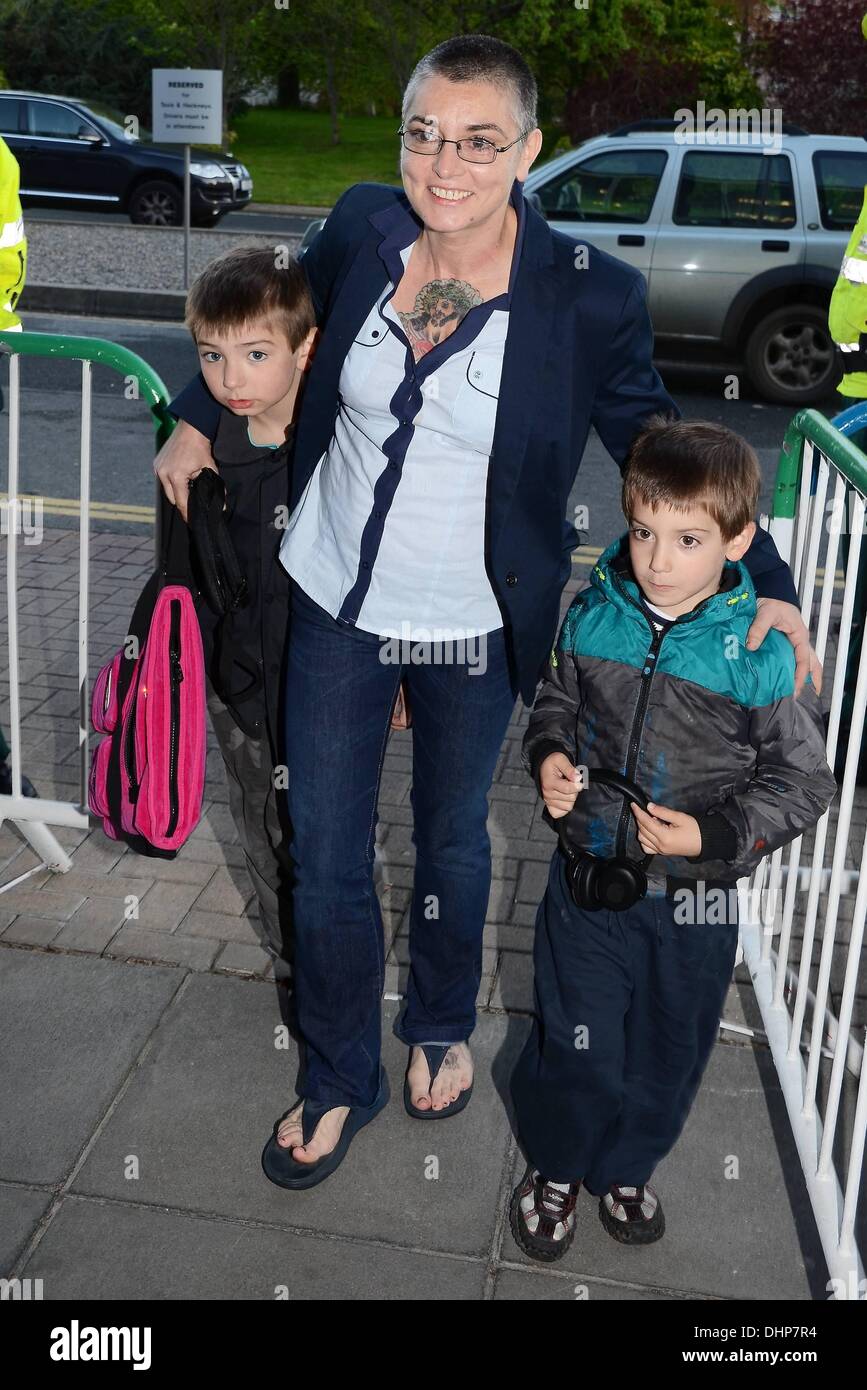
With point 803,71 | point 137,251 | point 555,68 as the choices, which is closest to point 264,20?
point 555,68

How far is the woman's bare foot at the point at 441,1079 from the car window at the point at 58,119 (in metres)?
20.9

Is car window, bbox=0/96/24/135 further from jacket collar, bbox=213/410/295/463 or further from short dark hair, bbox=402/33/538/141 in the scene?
short dark hair, bbox=402/33/538/141

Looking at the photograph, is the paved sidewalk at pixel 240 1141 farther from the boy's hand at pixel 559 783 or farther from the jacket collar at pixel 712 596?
the jacket collar at pixel 712 596

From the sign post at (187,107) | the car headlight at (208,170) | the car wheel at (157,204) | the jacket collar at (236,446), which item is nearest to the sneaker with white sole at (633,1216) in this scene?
the jacket collar at (236,446)

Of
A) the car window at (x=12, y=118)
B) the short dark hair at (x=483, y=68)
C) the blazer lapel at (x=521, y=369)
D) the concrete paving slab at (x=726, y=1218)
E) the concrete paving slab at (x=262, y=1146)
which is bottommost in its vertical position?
the concrete paving slab at (x=262, y=1146)

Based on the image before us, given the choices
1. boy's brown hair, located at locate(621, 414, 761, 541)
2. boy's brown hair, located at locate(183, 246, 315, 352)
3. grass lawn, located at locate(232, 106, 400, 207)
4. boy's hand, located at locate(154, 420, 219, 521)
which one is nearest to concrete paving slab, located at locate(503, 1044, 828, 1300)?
boy's brown hair, located at locate(621, 414, 761, 541)

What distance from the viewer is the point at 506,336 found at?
2598 mm

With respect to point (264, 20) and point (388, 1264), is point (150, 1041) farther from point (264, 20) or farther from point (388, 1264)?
point (264, 20)

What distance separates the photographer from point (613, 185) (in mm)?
11039

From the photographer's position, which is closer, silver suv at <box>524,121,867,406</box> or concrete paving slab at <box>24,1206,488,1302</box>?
concrete paving slab at <box>24,1206,488,1302</box>

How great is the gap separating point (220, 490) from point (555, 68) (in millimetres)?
31255

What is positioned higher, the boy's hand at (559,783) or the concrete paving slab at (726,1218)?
the boy's hand at (559,783)

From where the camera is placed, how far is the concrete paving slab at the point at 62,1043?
3027mm

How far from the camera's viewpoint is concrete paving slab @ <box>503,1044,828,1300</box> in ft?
9.02
